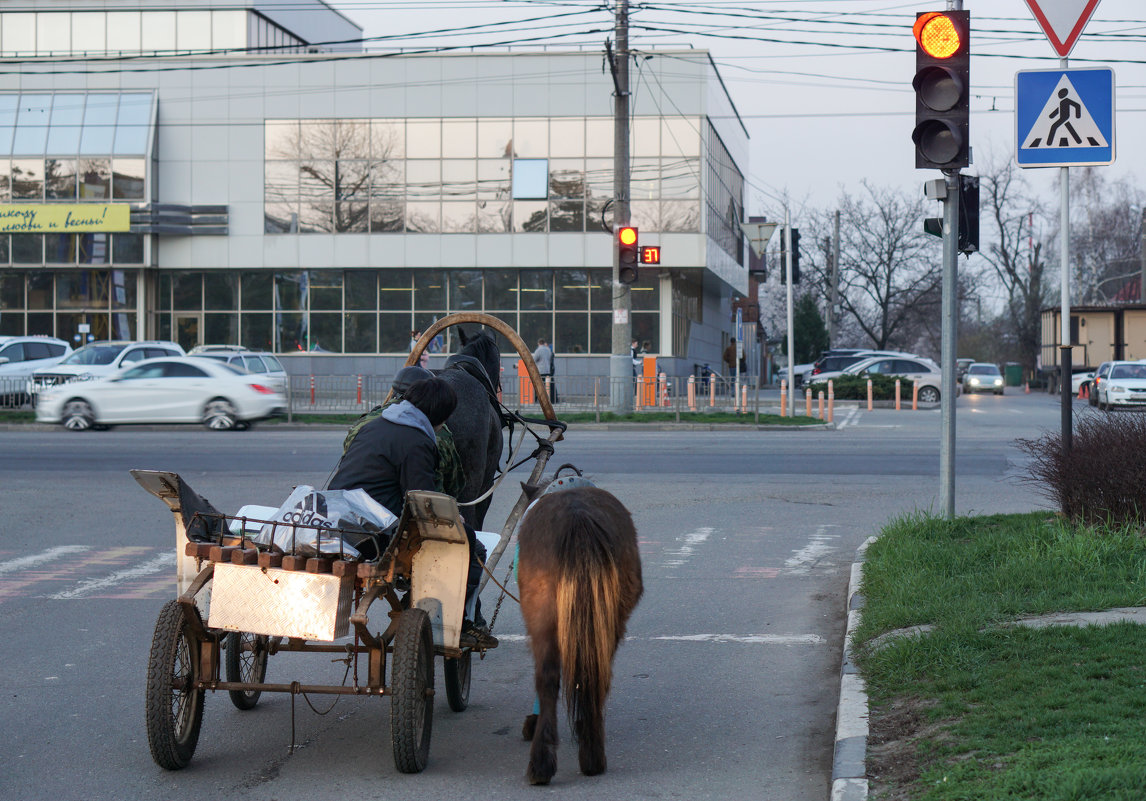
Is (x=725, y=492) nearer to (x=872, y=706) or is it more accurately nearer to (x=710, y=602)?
(x=710, y=602)

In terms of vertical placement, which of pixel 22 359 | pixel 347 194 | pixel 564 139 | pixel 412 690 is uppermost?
pixel 564 139

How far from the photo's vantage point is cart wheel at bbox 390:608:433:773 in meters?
4.76

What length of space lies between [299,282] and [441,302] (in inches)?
199

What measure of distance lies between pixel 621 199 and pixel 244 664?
72.2 feet

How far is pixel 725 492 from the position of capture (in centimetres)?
1482

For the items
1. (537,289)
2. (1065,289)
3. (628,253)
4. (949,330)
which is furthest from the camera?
(537,289)

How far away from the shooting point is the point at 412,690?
15.6 ft

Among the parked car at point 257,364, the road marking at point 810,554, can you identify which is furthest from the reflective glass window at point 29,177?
the road marking at point 810,554

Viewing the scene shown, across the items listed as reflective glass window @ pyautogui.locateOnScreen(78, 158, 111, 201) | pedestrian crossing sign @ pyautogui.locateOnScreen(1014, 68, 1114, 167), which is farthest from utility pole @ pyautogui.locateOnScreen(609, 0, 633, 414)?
reflective glass window @ pyautogui.locateOnScreen(78, 158, 111, 201)

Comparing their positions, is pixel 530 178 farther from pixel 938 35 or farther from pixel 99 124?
pixel 938 35

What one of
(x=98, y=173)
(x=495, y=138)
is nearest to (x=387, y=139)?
(x=495, y=138)

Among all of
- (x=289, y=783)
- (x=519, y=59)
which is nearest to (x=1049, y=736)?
(x=289, y=783)

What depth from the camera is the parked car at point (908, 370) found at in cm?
3959

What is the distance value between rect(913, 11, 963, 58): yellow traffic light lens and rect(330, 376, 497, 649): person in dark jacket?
5017 mm
